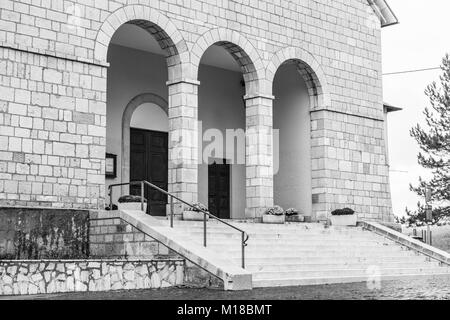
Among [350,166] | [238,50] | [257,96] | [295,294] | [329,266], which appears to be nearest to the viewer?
[295,294]

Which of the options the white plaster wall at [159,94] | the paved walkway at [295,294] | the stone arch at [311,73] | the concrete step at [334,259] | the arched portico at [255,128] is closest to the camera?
the paved walkway at [295,294]

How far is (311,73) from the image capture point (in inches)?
800

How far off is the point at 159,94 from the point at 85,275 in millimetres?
9292

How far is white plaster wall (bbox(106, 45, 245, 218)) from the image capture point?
19.4m

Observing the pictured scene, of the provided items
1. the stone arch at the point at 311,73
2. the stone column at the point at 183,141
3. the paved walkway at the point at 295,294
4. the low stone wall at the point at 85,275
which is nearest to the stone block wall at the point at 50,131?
the stone column at the point at 183,141

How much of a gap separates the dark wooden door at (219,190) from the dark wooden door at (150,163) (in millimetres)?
1983

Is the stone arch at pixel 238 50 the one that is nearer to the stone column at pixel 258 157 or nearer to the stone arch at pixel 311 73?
the stone column at pixel 258 157

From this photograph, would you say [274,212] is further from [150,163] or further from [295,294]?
[295,294]

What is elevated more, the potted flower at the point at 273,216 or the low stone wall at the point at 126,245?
the potted flower at the point at 273,216

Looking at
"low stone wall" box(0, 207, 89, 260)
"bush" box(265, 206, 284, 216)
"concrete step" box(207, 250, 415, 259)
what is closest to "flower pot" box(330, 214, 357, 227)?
"concrete step" box(207, 250, 415, 259)

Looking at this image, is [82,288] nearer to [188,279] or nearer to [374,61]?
[188,279]

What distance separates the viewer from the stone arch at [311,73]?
1972cm

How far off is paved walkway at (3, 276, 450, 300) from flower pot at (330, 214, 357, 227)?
6377mm

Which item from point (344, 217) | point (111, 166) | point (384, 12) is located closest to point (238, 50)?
point (111, 166)
